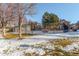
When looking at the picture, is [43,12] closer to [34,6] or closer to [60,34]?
[34,6]

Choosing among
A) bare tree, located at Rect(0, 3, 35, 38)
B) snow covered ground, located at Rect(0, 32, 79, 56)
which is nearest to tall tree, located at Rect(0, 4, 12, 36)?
bare tree, located at Rect(0, 3, 35, 38)

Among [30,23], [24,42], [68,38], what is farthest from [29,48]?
[68,38]

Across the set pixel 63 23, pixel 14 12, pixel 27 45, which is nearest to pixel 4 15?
pixel 14 12

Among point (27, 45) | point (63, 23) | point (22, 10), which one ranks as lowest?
point (27, 45)

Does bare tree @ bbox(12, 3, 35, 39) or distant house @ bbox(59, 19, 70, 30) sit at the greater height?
bare tree @ bbox(12, 3, 35, 39)

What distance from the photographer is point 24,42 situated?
6.05ft

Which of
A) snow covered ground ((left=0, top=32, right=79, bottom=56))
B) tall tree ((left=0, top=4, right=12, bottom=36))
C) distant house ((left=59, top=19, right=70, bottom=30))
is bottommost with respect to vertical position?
snow covered ground ((left=0, top=32, right=79, bottom=56))

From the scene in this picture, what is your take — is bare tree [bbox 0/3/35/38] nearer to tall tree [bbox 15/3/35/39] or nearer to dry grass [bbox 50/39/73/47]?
tall tree [bbox 15/3/35/39]

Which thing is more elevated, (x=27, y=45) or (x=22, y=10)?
(x=22, y=10)

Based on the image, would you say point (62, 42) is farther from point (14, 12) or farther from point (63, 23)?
point (14, 12)

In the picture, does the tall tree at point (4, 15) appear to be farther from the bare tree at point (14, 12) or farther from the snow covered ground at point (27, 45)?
the snow covered ground at point (27, 45)

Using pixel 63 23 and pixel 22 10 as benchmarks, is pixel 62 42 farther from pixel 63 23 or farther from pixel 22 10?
pixel 22 10

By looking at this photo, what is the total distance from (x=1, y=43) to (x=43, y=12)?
1.33ft

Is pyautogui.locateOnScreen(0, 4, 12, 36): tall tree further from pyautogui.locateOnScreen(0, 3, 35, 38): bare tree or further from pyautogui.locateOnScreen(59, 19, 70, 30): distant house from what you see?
pyautogui.locateOnScreen(59, 19, 70, 30): distant house
